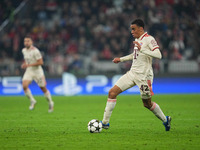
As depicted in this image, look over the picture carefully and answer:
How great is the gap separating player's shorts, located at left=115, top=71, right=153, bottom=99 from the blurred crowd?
502 inches

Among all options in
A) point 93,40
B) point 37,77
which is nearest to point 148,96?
point 37,77

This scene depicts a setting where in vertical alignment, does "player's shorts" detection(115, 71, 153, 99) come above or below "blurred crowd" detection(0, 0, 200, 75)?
below

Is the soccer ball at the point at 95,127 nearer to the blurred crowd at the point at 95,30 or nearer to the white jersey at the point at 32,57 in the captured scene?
the white jersey at the point at 32,57

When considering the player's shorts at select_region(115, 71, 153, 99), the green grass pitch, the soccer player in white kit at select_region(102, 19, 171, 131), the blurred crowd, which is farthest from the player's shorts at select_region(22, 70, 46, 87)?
the blurred crowd

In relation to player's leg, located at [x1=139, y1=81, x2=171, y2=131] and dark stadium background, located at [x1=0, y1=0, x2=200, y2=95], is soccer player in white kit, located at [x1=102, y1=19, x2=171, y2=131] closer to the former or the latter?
player's leg, located at [x1=139, y1=81, x2=171, y2=131]

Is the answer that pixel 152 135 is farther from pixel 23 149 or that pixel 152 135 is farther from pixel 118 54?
pixel 118 54

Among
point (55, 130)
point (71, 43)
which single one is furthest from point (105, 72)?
point (55, 130)

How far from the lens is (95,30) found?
78.3 feet

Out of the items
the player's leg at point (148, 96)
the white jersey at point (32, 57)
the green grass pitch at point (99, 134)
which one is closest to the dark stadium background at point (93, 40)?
the white jersey at point (32, 57)

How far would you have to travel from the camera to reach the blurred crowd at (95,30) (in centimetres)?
2239

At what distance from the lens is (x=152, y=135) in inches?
324

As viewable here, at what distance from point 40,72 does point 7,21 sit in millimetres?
10834

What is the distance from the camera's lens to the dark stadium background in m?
21.5

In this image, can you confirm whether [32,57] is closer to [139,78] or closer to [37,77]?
[37,77]
